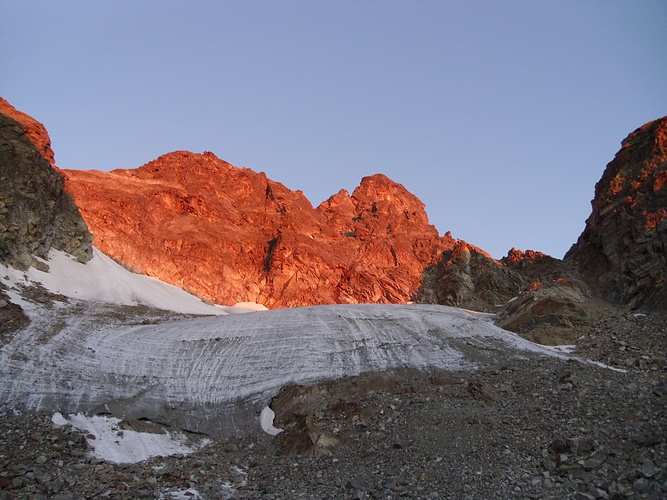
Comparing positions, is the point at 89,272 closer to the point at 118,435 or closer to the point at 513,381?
the point at 118,435

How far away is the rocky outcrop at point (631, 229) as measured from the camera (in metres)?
27.5

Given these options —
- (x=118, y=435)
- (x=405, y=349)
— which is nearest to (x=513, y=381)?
(x=405, y=349)

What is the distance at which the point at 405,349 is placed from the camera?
2084cm

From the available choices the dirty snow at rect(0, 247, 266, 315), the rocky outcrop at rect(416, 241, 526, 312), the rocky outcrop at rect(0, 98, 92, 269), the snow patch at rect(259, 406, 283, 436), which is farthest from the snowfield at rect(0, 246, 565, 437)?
the rocky outcrop at rect(416, 241, 526, 312)

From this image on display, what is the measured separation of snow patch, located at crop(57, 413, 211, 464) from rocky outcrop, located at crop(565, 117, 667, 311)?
2277 centimetres

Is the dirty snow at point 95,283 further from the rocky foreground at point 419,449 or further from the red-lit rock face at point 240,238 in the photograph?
the rocky foreground at point 419,449

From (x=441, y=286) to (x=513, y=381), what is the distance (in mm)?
41131

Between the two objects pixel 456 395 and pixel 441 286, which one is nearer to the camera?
pixel 456 395

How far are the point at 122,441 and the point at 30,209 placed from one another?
2414 centimetres

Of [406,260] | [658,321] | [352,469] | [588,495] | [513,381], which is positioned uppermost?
[406,260]

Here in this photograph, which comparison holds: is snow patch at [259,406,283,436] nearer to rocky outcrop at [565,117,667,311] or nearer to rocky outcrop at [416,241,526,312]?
rocky outcrop at [565,117,667,311]

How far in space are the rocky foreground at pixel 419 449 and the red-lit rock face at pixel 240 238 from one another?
4359 cm

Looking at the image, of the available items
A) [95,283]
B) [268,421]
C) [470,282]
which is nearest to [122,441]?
[268,421]

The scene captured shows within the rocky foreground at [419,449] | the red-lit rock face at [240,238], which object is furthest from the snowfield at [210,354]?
the red-lit rock face at [240,238]
